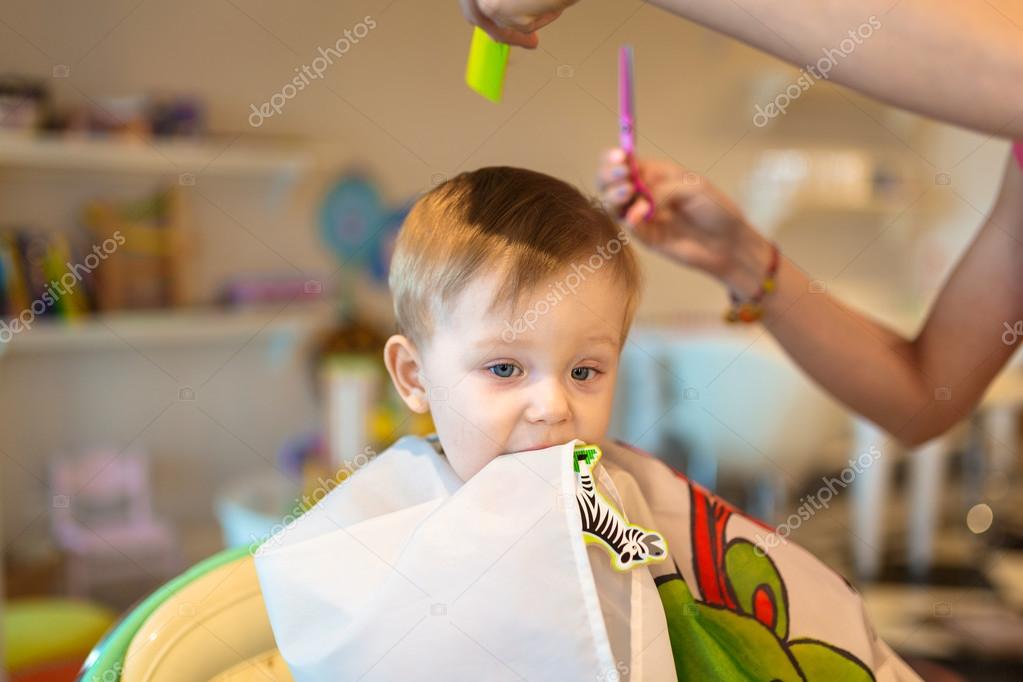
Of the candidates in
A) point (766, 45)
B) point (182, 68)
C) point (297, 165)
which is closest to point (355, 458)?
point (297, 165)

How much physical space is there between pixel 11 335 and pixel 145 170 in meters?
0.55

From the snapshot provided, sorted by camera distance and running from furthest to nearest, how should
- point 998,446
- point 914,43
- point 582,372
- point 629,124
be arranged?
point 998,446, point 629,124, point 582,372, point 914,43

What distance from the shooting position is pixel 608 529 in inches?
26.6

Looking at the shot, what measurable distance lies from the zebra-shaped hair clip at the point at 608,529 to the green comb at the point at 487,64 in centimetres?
33

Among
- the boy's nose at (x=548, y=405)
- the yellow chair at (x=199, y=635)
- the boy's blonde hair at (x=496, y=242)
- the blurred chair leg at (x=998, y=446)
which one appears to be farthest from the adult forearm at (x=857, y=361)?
the blurred chair leg at (x=998, y=446)

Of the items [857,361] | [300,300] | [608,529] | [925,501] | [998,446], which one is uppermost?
[608,529]

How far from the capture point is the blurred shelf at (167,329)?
2.31 m

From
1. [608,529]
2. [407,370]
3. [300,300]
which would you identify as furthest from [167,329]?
[608,529]

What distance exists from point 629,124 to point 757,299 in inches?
10.0

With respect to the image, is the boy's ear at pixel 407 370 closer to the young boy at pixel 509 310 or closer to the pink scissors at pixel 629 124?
the young boy at pixel 509 310

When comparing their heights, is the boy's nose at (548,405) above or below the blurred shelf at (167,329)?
above

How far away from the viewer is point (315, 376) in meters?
2.86

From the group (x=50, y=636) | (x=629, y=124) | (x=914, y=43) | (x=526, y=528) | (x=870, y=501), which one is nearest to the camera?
(x=914, y=43)

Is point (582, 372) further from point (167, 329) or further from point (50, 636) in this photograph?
point (167, 329)
